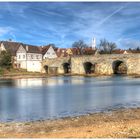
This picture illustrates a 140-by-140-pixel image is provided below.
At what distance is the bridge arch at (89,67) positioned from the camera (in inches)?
1854

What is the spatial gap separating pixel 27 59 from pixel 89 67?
30.6 ft

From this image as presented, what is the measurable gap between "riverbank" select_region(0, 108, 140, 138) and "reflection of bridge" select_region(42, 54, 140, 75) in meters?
31.1

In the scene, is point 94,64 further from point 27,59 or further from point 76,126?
point 76,126

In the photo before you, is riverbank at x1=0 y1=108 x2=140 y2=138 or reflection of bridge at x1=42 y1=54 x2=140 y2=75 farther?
reflection of bridge at x1=42 y1=54 x2=140 y2=75

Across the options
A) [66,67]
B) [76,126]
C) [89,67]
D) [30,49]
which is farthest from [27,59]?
[76,126]

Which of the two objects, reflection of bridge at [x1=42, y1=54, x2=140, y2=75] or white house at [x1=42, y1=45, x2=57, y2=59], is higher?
white house at [x1=42, y1=45, x2=57, y2=59]

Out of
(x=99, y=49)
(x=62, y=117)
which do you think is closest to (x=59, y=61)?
(x=99, y=49)

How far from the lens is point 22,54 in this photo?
164 ft

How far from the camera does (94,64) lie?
1786 inches

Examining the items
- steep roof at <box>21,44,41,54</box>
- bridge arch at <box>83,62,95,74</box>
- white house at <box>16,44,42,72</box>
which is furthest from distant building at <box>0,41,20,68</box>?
bridge arch at <box>83,62,95,74</box>

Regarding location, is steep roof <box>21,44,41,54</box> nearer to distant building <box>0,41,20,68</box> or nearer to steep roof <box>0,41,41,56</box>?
steep roof <box>0,41,41,56</box>

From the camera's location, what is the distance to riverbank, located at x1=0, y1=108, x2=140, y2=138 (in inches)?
302

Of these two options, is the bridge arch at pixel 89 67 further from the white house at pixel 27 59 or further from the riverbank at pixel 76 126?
the riverbank at pixel 76 126

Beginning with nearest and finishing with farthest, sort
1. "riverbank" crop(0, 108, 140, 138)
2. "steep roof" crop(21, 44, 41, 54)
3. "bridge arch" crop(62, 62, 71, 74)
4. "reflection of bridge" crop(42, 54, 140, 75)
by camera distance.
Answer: "riverbank" crop(0, 108, 140, 138), "reflection of bridge" crop(42, 54, 140, 75), "bridge arch" crop(62, 62, 71, 74), "steep roof" crop(21, 44, 41, 54)
